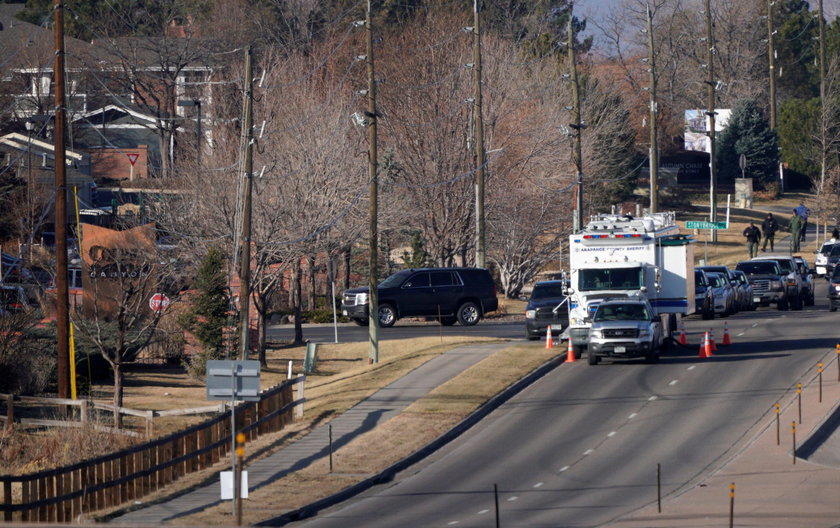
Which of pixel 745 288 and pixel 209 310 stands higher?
pixel 745 288

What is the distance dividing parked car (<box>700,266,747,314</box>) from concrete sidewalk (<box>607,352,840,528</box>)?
15.4 metres

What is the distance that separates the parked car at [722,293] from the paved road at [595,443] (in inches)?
253

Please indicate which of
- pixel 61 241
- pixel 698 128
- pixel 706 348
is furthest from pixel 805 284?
pixel 698 128

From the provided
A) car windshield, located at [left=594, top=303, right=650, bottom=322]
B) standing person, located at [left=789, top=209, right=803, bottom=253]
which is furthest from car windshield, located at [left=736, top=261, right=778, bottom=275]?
standing person, located at [left=789, top=209, right=803, bottom=253]

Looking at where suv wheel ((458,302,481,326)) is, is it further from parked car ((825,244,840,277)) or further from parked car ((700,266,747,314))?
parked car ((825,244,840,277))

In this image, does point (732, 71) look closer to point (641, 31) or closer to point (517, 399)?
point (641, 31)

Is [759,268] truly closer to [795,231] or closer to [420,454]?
[795,231]

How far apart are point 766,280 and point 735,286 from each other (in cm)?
231

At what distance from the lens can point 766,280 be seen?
46719 mm

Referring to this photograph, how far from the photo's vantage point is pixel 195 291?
128 feet

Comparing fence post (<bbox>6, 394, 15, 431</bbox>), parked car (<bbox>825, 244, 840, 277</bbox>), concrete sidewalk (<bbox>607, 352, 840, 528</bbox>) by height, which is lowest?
concrete sidewalk (<bbox>607, 352, 840, 528</bbox>)

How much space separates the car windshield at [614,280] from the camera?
34812 mm

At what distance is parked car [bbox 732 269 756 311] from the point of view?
150 ft


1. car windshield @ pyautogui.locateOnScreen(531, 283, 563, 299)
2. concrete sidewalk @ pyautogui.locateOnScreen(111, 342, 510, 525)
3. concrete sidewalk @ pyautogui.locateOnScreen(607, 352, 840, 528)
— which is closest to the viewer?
concrete sidewalk @ pyautogui.locateOnScreen(607, 352, 840, 528)
